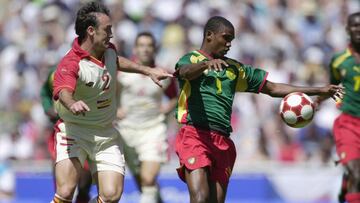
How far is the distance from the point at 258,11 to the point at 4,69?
5358mm

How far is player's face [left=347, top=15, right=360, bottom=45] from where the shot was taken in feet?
39.2

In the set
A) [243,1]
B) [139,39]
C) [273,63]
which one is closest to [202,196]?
[139,39]

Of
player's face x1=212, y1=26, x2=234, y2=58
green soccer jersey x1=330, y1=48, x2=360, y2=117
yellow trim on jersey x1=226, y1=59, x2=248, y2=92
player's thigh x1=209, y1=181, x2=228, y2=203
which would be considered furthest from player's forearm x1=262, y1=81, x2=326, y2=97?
green soccer jersey x1=330, y1=48, x2=360, y2=117

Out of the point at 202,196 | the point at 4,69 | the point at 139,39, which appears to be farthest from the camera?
the point at 4,69

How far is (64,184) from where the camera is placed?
9.62m

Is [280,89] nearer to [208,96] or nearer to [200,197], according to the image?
[208,96]

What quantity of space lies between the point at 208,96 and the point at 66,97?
154 cm

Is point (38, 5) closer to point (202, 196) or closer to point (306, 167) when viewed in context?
point (306, 167)

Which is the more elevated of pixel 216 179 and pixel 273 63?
pixel 273 63

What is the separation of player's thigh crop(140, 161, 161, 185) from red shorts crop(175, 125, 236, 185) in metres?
3.13

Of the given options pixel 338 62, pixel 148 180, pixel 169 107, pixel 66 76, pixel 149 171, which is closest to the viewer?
pixel 66 76

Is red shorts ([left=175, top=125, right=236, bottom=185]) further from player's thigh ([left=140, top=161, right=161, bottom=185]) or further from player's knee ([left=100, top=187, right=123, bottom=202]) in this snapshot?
player's thigh ([left=140, top=161, right=161, bottom=185])

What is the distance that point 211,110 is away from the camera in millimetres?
9867

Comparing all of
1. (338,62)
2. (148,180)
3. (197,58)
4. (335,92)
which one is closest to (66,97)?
(197,58)
